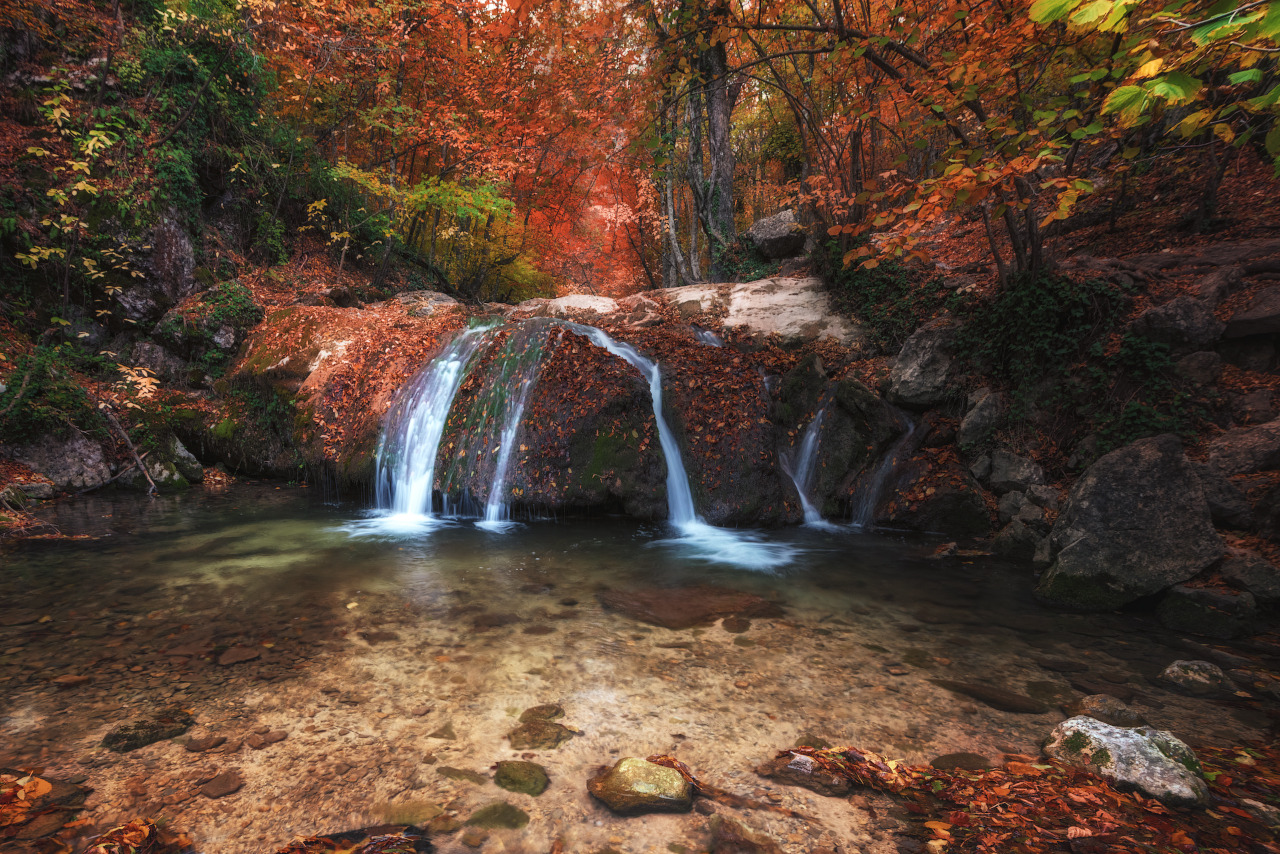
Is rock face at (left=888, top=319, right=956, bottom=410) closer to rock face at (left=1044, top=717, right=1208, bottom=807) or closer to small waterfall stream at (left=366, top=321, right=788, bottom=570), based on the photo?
small waterfall stream at (left=366, top=321, right=788, bottom=570)

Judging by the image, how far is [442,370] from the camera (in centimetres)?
882

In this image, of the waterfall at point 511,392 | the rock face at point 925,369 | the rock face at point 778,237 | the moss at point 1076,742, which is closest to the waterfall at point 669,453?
the waterfall at point 511,392

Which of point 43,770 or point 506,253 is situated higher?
point 506,253

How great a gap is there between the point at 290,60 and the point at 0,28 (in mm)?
4102

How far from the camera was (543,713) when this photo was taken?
304 centimetres

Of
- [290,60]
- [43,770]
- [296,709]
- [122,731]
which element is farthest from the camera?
[290,60]

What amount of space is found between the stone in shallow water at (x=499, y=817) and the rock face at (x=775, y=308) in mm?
8835

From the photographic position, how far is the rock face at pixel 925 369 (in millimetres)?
7441

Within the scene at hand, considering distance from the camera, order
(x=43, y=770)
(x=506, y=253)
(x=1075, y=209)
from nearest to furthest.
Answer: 1. (x=43, y=770)
2. (x=1075, y=209)
3. (x=506, y=253)

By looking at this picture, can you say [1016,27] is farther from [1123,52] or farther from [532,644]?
[532,644]

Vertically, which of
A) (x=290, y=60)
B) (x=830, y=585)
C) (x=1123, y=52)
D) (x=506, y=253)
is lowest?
(x=830, y=585)

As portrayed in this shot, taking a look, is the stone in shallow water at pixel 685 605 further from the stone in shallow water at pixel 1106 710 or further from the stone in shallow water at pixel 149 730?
the stone in shallow water at pixel 149 730

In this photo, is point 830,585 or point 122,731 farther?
point 830,585

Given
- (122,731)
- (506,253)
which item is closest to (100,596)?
(122,731)
